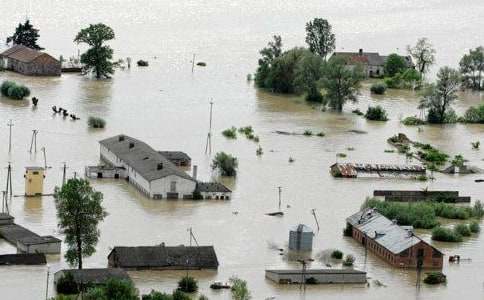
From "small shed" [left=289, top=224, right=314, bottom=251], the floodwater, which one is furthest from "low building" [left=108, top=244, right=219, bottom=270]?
"small shed" [left=289, top=224, right=314, bottom=251]

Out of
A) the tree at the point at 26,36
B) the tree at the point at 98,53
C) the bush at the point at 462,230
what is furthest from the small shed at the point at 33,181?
the tree at the point at 26,36

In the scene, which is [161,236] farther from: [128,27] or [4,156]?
[128,27]

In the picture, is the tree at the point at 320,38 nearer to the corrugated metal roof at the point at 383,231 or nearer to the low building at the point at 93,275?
the corrugated metal roof at the point at 383,231

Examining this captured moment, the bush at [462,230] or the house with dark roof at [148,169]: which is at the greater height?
the house with dark roof at [148,169]

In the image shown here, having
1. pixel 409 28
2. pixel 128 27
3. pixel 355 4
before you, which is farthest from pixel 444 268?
pixel 355 4

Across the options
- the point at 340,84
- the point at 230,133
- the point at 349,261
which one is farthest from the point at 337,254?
the point at 340,84

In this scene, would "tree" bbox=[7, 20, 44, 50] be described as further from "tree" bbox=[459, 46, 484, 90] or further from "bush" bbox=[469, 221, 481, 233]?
"bush" bbox=[469, 221, 481, 233]
